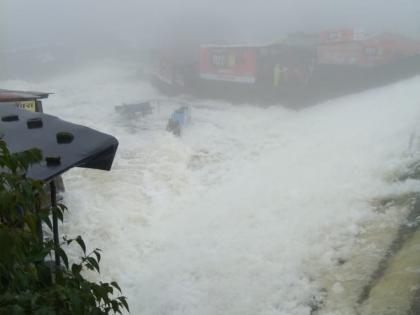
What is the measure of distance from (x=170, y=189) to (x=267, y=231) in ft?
13.1

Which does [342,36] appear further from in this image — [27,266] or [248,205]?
[27,266]

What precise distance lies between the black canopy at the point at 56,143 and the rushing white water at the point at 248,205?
395cm

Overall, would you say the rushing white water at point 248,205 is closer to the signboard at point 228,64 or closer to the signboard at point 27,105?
the signboard at point 27,105

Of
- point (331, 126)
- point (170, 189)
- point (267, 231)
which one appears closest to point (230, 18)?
point (331, 126)

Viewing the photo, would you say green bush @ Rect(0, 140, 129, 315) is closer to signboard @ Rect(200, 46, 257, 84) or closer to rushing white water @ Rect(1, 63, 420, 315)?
rushing white water @ Rect(1, 63, 420, 315)

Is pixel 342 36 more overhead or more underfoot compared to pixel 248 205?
more overhead

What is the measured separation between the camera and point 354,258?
247 inches

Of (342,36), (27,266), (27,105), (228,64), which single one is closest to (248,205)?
(27,105)

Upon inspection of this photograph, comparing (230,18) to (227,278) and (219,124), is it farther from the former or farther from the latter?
(227,278)

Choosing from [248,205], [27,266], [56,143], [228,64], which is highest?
[56,143]

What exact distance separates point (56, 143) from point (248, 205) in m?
6.73

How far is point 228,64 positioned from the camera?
2275 centimetres

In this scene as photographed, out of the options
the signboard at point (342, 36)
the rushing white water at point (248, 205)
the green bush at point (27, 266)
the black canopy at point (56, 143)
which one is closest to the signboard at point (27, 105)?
the rushing white water at point (248, 205)

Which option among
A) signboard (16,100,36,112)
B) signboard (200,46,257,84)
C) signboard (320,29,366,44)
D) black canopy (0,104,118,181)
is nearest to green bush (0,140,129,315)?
black canopy (0,104,118,181)
